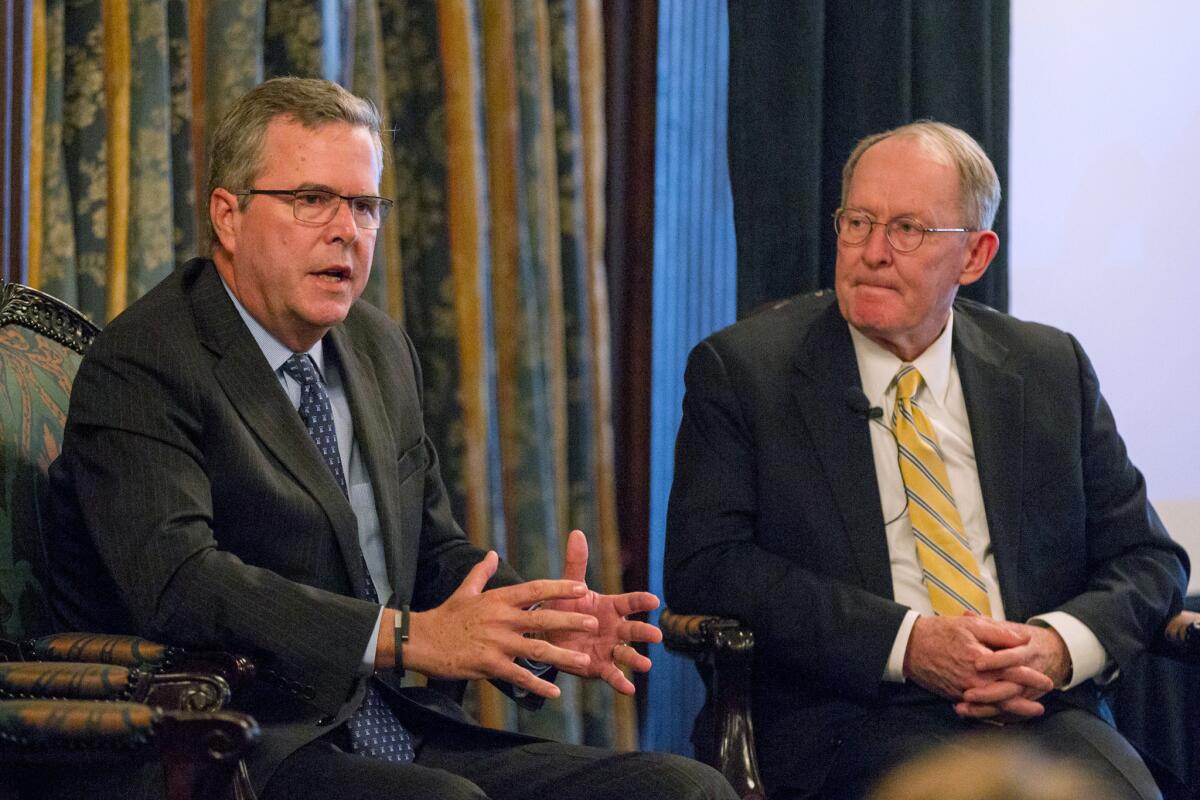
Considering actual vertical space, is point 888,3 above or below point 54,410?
above

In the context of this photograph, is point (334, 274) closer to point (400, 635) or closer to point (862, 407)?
point (400, 635)

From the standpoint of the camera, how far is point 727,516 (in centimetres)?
269

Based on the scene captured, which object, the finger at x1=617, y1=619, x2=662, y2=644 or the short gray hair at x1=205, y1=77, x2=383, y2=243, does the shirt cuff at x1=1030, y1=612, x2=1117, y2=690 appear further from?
the short gray hair at x1=205, y1=77, x2=383, y2=243

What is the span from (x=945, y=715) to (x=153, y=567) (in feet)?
4.57

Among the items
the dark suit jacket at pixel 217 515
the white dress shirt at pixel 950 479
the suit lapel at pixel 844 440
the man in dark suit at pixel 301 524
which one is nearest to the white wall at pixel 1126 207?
the white dress shirt at pixel 950 479

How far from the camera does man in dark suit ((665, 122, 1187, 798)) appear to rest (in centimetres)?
254

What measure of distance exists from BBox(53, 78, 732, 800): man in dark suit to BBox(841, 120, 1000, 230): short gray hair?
105cm

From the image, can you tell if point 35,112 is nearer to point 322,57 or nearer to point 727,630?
point 322,57

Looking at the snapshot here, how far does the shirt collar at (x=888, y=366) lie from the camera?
281cm

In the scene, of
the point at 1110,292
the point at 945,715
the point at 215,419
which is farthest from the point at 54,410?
the point at 1110,292

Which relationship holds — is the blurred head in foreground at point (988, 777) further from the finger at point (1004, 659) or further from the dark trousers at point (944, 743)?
the finger at point (1004, 659)

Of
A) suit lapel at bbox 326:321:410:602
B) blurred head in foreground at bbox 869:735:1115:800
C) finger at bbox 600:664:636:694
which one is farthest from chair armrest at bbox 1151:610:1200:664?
suit lapel at bbox 326:321:410:602

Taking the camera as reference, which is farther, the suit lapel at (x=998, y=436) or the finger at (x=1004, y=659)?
the suit lapel at (x=998, y=436)

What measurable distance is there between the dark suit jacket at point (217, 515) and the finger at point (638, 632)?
31 cm
